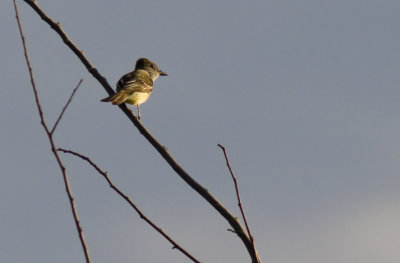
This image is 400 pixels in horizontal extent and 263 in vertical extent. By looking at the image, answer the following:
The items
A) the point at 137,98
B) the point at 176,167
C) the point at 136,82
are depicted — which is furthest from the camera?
the point at 136,82

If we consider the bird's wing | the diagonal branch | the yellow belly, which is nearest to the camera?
the diagonal branch

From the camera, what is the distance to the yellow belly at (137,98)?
15.4 m

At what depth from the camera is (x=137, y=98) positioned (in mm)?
15719

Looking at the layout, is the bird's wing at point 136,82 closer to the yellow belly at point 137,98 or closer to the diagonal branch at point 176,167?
the yellow belly at point 137,98

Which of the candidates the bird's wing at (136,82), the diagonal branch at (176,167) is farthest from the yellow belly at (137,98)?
the diagonal branch at (176,167)

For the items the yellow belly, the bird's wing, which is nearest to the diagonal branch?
the bird's wing

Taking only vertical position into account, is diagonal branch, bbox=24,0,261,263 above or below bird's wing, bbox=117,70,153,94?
below

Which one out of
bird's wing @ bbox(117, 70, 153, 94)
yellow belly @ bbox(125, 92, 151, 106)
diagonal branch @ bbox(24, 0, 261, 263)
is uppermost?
bird's wing @ bbox(117, 70, 153, 94)

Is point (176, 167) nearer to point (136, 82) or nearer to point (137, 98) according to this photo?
point (137, 98)

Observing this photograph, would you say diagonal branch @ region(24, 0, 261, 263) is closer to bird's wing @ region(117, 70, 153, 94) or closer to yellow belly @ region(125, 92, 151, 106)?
bird's wing @ region(117, 70, 153, 94)

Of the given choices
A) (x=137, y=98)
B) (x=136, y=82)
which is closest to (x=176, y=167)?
(x=137, y=98)

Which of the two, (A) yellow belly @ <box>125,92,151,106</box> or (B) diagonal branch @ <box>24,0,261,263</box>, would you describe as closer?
(B) diagonal branch @ <box>24,0,261,263</box>

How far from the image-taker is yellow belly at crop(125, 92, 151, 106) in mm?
15383

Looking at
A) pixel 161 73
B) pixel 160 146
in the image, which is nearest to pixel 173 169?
pixel 160 146
